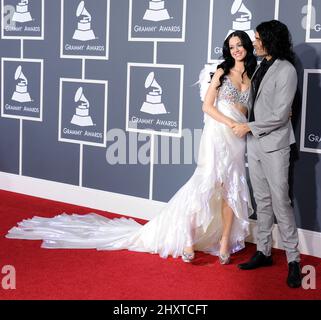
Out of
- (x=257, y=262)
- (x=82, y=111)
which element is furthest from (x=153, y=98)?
(x=257, y=262)

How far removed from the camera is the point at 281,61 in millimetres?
3805

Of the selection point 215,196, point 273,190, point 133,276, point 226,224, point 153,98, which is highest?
point 153,98

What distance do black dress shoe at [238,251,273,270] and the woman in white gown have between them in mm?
164

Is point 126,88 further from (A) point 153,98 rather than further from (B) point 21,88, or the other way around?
(B) point 21,88

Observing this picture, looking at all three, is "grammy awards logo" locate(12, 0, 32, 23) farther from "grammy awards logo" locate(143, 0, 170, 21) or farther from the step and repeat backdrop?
"grammy awards logo" locate(143, 0, 170, 21)

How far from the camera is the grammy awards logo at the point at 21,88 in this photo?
6207mm

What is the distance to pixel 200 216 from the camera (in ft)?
13.7

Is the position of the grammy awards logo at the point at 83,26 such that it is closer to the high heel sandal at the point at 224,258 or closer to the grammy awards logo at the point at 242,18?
→ the grammy awards logo at the point at 242,18

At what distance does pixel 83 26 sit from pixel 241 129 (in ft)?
7.90

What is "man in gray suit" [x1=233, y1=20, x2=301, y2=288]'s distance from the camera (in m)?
3.74

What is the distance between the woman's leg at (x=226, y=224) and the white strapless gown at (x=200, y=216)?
0.17ft

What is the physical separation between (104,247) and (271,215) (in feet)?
4.24

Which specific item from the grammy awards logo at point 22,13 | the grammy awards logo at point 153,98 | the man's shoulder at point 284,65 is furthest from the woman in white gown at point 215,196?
the grammy awards logo at point 22,13

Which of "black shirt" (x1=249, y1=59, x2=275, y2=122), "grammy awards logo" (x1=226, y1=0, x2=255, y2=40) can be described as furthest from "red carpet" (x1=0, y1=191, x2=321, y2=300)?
"grammy awards logo" (x1=226, y1=0, x2=255, y2=40)
